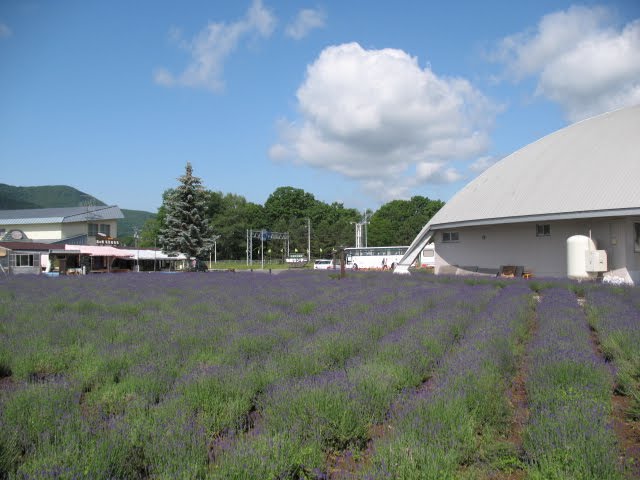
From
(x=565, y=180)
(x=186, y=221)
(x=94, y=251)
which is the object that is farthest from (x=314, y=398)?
(x=94, y=251)

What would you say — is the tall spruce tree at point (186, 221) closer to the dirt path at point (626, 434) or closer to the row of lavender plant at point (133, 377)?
the row of lavender plant at point (133, 377)

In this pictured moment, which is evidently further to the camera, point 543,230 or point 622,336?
point 543,230

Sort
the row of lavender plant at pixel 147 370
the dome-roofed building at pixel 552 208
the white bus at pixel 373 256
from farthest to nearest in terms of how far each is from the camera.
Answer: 1. the white bus at pixel 373 256
2. the dome-roofed building at pixel 552 208
3. the row of lavender plant at pixel 147 370

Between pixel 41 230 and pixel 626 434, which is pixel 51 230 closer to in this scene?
pixel 41 230

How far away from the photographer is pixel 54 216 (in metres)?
58.1

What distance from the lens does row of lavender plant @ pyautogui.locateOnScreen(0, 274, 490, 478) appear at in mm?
3217

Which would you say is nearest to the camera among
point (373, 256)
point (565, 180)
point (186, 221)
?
point (565, 180)

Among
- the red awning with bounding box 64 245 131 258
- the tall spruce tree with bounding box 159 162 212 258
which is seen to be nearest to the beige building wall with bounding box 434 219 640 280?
the tall spruce tree with bounding box 159 162 212 258

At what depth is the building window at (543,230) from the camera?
67.5ft

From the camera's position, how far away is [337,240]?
85.5 meters

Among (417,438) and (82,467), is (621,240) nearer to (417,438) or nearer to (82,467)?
(417,438)

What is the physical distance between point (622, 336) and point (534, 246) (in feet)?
50.4

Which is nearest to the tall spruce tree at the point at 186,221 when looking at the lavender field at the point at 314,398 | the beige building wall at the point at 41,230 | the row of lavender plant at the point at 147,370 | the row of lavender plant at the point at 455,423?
the beige building wall at the point at 41,230

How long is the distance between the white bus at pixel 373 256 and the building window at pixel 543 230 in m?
32.9
